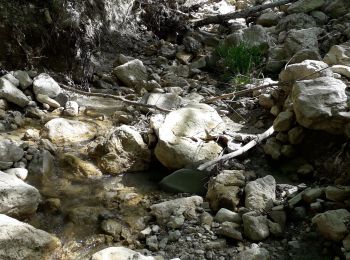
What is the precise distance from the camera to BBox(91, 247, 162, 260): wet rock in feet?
8.10

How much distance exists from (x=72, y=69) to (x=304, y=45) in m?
3.05

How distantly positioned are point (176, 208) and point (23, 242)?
1.09 meters

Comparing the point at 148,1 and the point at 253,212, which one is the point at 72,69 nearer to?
the point at 148,1

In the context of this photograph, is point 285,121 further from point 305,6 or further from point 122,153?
point 305,6

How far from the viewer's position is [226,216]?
291cm

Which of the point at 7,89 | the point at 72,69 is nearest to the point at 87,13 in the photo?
the point at 72,69

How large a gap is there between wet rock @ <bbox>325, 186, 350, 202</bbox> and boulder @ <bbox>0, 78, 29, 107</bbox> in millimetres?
3287

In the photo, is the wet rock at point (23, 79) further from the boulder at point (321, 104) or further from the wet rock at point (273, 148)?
the boulder at point (321, 104)

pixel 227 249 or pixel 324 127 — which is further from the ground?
pixel 324 127

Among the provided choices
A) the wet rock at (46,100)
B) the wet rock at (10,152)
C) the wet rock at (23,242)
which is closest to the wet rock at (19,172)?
the wet rock at (10,152)

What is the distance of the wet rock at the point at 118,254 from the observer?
2.47 metres

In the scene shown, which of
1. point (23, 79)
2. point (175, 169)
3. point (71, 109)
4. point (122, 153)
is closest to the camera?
point (175, 169)

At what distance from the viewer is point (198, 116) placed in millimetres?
4066

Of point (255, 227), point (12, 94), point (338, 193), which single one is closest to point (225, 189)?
point (255, 227)
